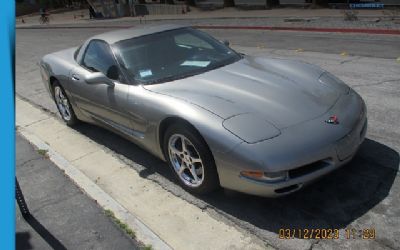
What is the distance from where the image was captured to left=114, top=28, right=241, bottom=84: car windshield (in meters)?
4.98

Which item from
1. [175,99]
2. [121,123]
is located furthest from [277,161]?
[121,123]

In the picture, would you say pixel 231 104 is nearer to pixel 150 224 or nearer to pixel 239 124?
pixel 239 124

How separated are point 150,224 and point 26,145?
320 cm

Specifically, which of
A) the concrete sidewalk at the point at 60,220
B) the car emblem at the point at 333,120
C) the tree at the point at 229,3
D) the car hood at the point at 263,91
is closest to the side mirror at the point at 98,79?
the car hood at the point at 263,91

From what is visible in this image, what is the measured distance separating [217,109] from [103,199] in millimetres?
1489

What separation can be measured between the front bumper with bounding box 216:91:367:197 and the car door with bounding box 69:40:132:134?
65.9 inches

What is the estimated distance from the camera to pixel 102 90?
5.32m

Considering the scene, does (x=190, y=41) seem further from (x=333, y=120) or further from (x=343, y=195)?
(x=343, y=195)

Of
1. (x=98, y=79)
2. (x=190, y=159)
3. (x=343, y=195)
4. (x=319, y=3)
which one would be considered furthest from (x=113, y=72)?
(x=319, y=3)

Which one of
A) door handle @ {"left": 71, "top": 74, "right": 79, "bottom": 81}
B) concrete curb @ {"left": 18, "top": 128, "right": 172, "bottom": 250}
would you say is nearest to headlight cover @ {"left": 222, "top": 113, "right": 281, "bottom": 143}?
concrete curb @ {"left": 18, "top": 128, "right": 172, "bottom": 250}

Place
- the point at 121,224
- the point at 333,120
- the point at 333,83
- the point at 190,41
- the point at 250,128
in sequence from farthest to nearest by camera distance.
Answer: the point at 190,41 < the point at 333,83 < the point at 121,224 < the point at 333,120 < the point at 250,128

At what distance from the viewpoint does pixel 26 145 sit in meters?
6.41

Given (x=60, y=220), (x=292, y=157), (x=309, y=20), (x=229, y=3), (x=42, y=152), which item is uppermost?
(x=229, y=3)

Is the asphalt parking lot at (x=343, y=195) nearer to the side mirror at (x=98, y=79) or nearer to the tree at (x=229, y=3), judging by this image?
the side mirror at (x=98, y=79)
